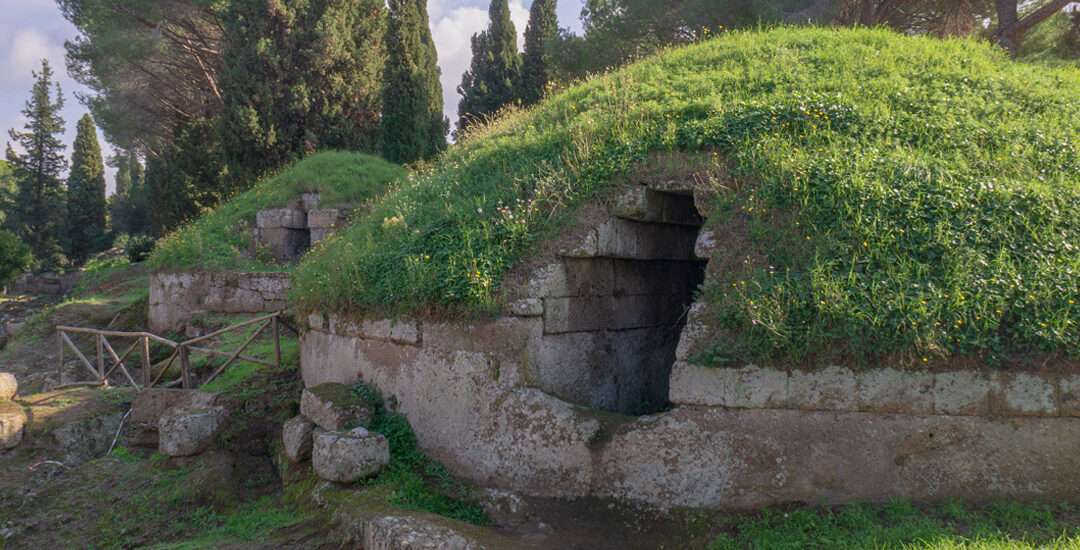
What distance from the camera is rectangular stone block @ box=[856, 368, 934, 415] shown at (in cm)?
454

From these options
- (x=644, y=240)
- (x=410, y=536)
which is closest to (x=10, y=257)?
(x=644, y=240)

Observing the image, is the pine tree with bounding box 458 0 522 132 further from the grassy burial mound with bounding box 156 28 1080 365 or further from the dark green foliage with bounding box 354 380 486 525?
the dark green foliage with bounding box 354 380 486 525

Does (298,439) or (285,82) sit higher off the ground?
Result: (285,82)

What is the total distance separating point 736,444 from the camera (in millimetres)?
4836

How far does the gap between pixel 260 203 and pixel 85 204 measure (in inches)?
910

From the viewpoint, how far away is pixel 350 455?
216 inches

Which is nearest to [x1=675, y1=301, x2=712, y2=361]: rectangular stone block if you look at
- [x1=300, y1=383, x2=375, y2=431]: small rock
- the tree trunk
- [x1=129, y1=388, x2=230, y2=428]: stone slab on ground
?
[x1=300, y1=383, x2=375, y2=431]: small rock

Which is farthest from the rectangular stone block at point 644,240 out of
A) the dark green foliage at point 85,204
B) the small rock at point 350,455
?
the dark green foliage at point 85,204

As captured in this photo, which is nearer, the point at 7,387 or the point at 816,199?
the point at 816,199

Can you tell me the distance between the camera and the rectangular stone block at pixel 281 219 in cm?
1313

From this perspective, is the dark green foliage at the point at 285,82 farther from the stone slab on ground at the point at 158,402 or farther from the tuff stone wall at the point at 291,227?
the stone slab on ground at the point at 158,402

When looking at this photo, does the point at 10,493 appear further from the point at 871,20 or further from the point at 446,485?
the point at 871,20

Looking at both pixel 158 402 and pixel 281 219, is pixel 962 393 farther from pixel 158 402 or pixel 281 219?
pixel 281 219

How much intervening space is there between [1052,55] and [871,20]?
12.4 ft
